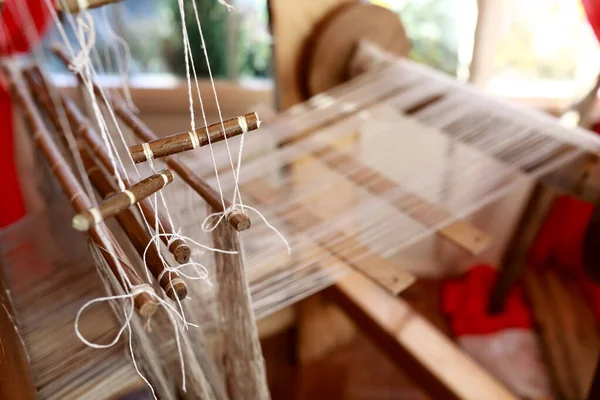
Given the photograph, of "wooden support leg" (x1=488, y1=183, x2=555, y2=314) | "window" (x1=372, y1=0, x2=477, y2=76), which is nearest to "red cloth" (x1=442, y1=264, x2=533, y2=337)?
"wooden support leg" (x1=488, y1=183, x2=555, y2=314)

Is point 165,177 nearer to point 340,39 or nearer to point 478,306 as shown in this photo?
point 340,39

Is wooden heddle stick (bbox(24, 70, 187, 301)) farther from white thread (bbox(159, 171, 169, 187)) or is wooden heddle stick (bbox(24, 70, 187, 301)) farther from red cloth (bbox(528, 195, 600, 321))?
red cloth (bbox(528, 195, 600, 321))

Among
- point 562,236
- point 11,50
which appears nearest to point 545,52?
point 562,236

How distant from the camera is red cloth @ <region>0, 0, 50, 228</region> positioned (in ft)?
4.81

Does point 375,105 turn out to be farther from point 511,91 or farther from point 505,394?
point 511,91

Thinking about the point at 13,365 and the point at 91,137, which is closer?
the point at 13,365

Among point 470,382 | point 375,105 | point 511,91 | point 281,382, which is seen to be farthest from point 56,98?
point 511,91

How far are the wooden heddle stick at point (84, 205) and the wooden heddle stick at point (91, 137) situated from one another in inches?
1.5

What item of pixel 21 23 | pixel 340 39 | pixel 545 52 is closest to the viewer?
pixel 340 39

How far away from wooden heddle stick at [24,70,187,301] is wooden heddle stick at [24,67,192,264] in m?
0.02

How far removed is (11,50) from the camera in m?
1.52

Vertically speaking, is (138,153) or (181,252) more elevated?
(138,153)

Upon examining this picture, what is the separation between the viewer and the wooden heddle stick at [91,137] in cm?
58

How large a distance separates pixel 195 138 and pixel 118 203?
4.3 inches
